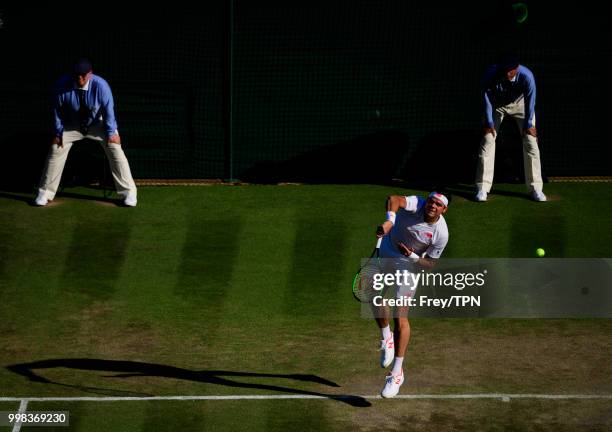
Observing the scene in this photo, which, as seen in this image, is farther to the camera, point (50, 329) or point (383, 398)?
point (50, 329)

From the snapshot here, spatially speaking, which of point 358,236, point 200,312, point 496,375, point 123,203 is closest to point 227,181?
point 123,203

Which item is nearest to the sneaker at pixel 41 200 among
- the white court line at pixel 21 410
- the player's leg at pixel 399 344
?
the white court line at pixel 21 410

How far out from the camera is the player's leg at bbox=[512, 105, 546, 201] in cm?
1950

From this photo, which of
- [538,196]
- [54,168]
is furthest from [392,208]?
[54,168]

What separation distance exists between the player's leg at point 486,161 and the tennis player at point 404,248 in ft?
18.0

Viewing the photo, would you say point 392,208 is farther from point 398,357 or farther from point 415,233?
point 398,357

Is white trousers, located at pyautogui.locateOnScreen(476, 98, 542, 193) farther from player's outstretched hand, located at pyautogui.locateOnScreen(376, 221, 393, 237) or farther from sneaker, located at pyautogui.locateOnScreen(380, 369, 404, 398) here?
sneaker, located at pyautogui.locateOnScreen(380, 369, 404, 398)

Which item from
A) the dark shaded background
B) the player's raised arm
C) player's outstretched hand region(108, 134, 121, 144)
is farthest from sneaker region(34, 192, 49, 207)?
the player's raised arm

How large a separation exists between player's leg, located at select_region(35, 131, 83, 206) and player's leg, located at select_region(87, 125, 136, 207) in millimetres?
262

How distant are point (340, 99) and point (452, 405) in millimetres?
8477

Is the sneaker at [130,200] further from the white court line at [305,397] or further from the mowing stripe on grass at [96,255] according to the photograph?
the white court line at [305,397]

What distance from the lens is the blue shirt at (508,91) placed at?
1916cm

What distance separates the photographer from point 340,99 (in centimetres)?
2072

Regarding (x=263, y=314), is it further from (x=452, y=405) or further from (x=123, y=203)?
(x=123, y=203)
